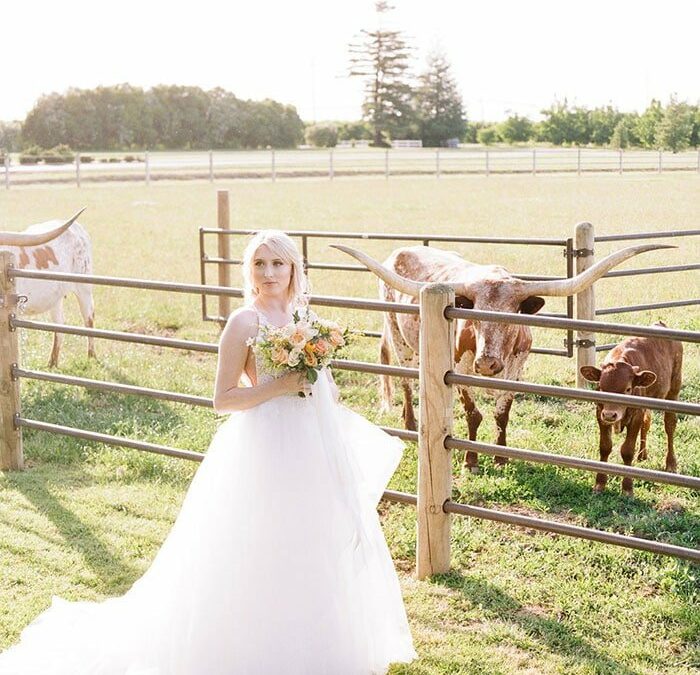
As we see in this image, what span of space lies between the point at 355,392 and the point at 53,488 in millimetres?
3246

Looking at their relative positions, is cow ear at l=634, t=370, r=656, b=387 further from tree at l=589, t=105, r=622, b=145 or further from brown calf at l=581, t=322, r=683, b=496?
tree at l=589, t=105, r=622, b=145

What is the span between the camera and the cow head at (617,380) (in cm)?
624

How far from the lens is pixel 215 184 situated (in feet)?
139

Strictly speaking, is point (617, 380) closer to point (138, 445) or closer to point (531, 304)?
point (531, 304)

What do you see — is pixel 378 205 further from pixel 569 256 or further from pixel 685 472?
pixel 685 472

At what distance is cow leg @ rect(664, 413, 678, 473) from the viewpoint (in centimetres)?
685

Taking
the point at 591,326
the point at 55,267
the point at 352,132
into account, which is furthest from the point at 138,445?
the point at 352,132

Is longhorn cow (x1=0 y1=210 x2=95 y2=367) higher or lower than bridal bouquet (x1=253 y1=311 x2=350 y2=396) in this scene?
lower

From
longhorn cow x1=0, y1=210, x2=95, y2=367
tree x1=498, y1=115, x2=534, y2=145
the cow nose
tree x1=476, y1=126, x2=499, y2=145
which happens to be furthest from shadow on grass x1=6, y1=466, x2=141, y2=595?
tree x1=476, y1=126, x2=499, y2=145

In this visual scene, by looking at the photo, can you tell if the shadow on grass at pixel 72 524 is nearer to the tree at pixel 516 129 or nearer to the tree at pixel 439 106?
the tree at pixel 516 129

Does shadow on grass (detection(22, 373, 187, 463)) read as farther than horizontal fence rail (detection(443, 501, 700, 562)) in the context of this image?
Yes

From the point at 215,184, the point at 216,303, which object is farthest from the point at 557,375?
the point at 215,184

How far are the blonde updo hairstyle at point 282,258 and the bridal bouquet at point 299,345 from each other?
0.14m

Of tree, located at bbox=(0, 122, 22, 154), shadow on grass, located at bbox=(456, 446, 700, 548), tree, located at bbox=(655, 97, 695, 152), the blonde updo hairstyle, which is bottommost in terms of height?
shadow on grass, located at bbox=(456, 446, 700, 548)
